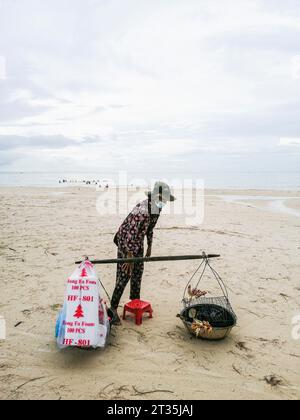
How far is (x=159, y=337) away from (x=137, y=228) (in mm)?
1691

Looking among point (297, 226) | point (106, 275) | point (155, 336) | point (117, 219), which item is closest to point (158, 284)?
point (106, 275)

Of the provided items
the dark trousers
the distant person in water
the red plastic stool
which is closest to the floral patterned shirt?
the distant person in water

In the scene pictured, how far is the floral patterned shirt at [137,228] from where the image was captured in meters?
5.29

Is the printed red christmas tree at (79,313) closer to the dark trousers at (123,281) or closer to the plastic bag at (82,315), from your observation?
the plastic bag at (82,315)

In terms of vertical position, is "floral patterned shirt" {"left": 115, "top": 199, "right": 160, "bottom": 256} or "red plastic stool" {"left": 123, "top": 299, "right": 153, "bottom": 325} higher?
"floral patterned shirt" {"left": 115, "top": 199, "right": 160, "bottom": 256}

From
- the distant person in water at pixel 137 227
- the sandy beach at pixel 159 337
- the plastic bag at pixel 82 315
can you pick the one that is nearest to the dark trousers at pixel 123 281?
the distant person in water at pixel 137 227

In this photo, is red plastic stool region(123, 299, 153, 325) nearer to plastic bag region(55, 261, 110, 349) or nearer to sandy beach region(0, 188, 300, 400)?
sandy beach region(0, 188, 300, 400)

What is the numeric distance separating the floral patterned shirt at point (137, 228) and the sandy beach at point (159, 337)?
1282 millimetres

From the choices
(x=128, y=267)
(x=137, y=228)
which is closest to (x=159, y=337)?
(x=128, y=267)

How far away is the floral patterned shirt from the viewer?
529cm

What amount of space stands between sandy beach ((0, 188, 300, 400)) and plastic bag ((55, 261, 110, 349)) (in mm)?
334

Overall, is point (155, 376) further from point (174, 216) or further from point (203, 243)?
point (174, 216)

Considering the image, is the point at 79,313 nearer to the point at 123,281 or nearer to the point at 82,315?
the point at 82,315

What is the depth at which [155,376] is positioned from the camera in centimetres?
415
